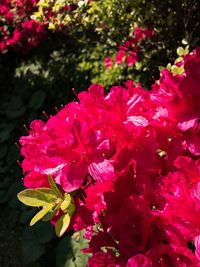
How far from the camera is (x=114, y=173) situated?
3.50 feet

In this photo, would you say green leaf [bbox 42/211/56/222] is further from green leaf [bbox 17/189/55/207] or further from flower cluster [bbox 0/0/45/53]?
flower cluster [bbox 0/0/45/53]

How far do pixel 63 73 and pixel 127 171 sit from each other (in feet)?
12.5

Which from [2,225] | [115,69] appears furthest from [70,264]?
[115,69]

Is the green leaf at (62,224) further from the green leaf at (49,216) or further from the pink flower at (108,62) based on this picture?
the pink flower at (108,62)

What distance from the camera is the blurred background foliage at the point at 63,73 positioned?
2.86 metres

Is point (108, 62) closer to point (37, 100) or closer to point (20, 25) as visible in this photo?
point (37, 100)

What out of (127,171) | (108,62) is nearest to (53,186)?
(127,171)

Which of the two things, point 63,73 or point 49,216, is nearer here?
point 49,216

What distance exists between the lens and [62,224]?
3.42 ft

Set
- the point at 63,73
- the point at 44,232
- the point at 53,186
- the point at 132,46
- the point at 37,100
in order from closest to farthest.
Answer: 1. the point at 53,186
2. the point at 44,232
3. the point at 132,46
4. the point at 37,100
5. the point at 63,73

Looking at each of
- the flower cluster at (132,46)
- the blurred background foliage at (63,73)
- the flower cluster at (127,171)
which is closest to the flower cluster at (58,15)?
the blurred background foliage at (63,73)

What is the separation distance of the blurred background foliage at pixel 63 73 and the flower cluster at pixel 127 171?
54.8 inches

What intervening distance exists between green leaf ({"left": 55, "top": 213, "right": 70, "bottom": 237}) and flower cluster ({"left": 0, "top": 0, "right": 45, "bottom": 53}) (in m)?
2.90

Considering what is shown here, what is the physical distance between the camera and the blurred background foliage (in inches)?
113
